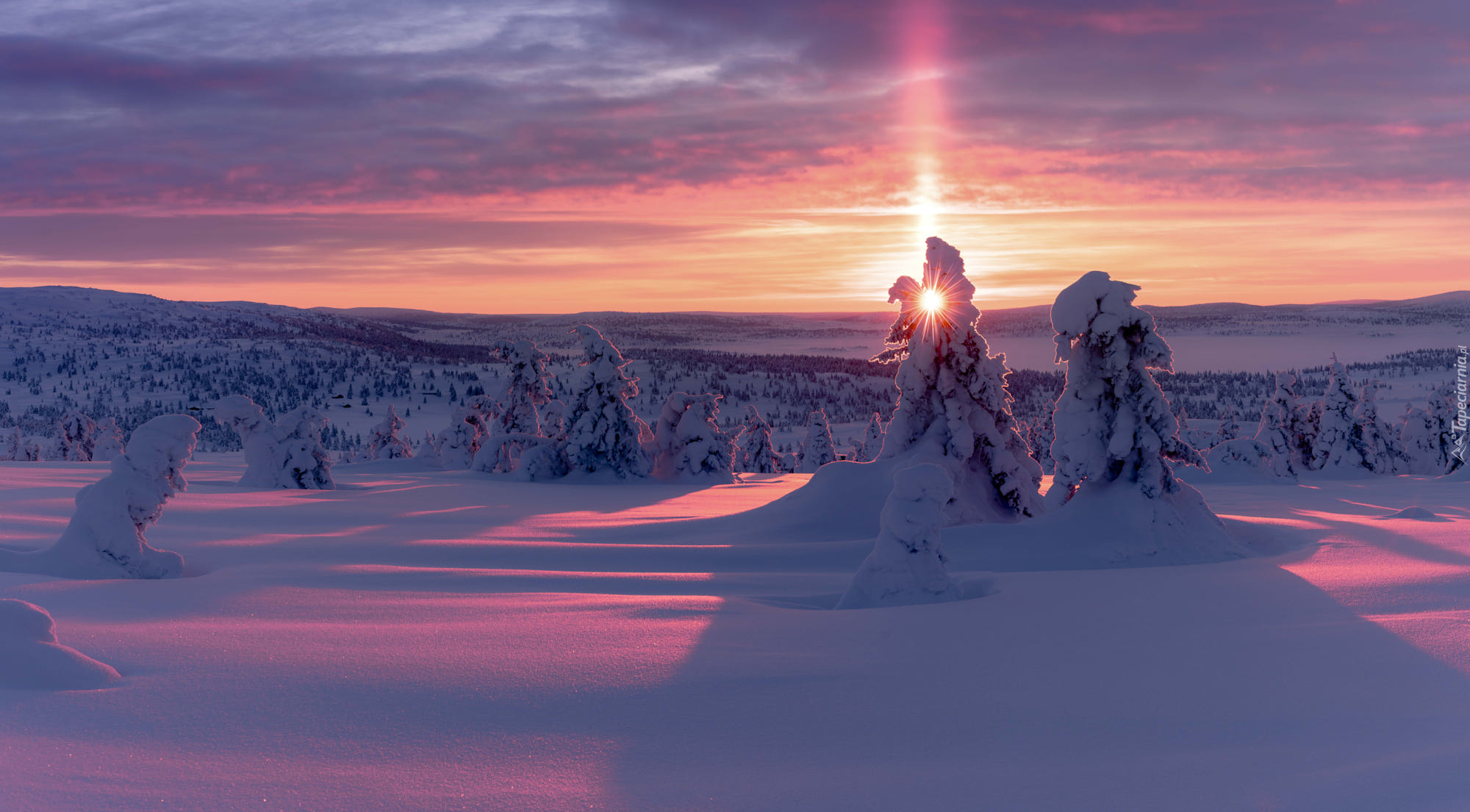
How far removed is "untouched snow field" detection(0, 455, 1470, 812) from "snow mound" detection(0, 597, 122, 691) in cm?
20

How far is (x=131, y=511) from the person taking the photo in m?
10.1

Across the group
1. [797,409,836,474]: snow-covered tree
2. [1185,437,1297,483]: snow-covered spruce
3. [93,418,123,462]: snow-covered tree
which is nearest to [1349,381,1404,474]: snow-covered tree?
[1185,437,1297,483]: snow-covered spruce

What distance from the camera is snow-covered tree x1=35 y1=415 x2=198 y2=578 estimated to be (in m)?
9.76

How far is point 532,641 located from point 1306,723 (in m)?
5.61

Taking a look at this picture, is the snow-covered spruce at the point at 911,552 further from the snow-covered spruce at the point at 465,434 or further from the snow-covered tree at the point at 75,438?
the snow-covered tree at the point at 75,438

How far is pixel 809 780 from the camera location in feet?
14.5

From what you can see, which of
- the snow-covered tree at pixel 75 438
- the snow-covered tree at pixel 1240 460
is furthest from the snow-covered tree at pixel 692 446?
the snow-covered tree at pixel 75 438

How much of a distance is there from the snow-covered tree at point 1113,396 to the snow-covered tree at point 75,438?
70473 millimetres

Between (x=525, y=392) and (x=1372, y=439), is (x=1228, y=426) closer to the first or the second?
(x=1372, y=439)

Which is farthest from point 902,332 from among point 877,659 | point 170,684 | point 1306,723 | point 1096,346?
point 170,684

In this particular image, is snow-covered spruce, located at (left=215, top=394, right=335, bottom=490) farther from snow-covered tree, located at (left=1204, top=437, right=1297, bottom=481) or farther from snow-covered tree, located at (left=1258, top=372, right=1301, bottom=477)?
snow-covered tree, located at (left=1258, top=372, right=1301, bottom=477)

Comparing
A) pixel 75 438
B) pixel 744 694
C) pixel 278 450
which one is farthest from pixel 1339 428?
pixel 75 438

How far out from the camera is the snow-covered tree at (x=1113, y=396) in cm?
1475

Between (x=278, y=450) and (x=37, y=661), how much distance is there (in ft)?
78.2
